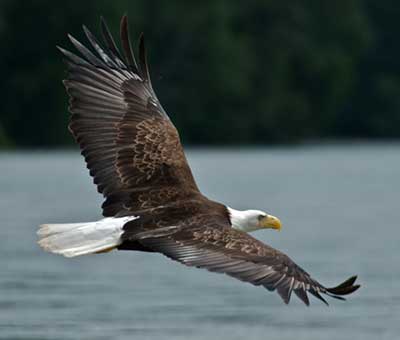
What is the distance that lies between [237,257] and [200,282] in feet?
14.5

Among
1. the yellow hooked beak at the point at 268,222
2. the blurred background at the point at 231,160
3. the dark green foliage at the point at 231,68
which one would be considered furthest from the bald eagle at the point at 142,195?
the dark green foliage at the point at 231,68

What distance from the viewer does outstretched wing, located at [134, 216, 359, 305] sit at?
7.71 m

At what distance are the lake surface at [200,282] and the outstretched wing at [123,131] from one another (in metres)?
1.10

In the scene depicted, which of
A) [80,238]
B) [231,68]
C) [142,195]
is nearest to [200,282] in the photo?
[142,195]

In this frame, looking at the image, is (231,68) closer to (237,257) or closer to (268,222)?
(268,222)

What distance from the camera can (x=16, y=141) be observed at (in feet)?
138

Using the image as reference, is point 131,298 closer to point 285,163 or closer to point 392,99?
point 285,163

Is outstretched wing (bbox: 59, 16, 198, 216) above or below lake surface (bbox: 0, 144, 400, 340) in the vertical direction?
above

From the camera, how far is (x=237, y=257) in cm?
797

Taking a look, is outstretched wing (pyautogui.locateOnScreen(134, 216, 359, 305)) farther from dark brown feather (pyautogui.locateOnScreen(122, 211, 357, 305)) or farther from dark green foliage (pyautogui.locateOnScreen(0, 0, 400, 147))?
dark green foliage (pyautogui.locateOnScreen(0, 0, 400, 147))

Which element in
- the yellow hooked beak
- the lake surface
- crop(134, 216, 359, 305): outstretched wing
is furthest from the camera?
the lake surface

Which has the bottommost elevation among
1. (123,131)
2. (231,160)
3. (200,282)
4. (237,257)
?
(231,160)

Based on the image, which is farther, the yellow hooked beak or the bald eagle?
the yellow hooked beak

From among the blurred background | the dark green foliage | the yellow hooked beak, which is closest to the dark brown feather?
the yellow hooked beak
